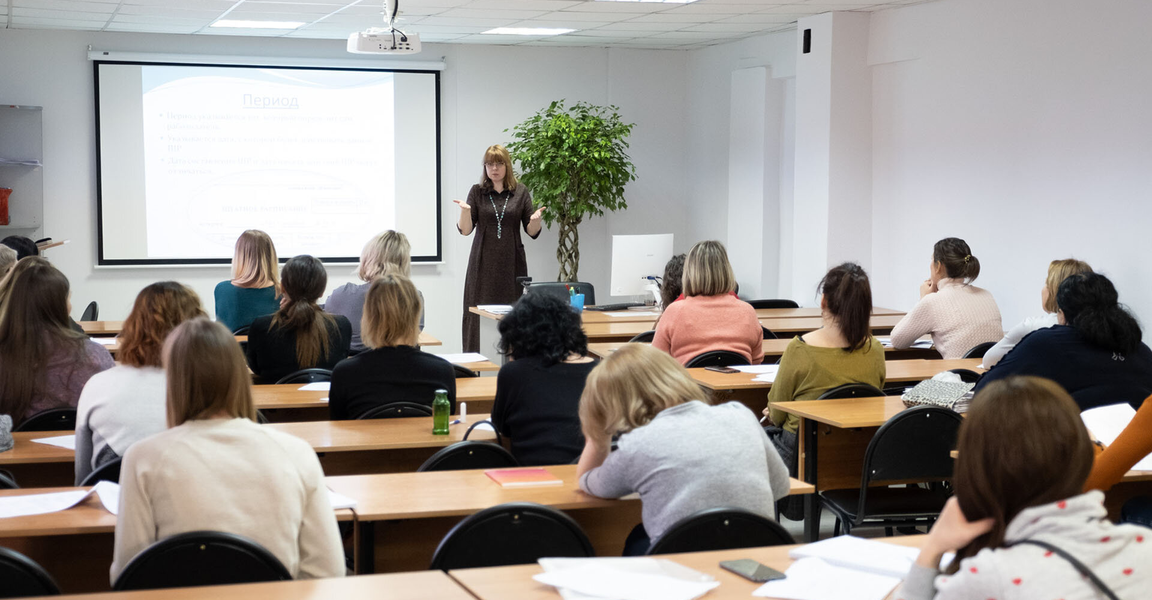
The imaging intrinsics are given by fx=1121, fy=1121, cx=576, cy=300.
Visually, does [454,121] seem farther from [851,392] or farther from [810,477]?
[810,477]

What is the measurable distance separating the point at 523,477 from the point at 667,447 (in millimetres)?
613

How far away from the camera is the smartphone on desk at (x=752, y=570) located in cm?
231

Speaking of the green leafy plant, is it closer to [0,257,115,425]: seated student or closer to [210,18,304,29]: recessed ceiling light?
[210,18,304,29]: recessed ceiling light

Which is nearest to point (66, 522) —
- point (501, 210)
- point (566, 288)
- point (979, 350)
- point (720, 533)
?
point (720, 533)

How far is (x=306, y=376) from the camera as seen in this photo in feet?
16.3

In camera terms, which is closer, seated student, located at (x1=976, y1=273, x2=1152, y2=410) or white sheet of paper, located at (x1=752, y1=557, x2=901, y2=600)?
white sheet of paper, located at (x1=752, y1=557, x2=901, y2=600)

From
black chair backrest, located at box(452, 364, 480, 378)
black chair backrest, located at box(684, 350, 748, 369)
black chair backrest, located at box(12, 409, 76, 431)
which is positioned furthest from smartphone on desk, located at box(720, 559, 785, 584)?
black chair backrest, located at box(684, 350, 748, 369)

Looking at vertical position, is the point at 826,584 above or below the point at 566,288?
below

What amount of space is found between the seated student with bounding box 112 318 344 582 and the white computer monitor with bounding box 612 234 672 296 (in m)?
5.74

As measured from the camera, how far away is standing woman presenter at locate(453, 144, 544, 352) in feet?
28.3

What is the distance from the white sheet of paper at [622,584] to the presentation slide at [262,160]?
836 centimetres

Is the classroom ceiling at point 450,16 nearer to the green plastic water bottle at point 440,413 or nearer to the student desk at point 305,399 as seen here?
the student desk at point 305,399

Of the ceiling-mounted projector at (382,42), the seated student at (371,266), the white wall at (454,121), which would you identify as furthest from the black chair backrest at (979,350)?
the white wall at (454,121)

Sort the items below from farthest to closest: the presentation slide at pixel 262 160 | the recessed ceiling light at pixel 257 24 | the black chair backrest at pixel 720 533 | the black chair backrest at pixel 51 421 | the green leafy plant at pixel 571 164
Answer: the green leafy plant at pixel 571 164
the presentation slide at pixel 262 160
the recessed ceiling light at pixel 257 24
the black chair backrest at pixel 51 421
the black chair backrest at pixel 720 533
